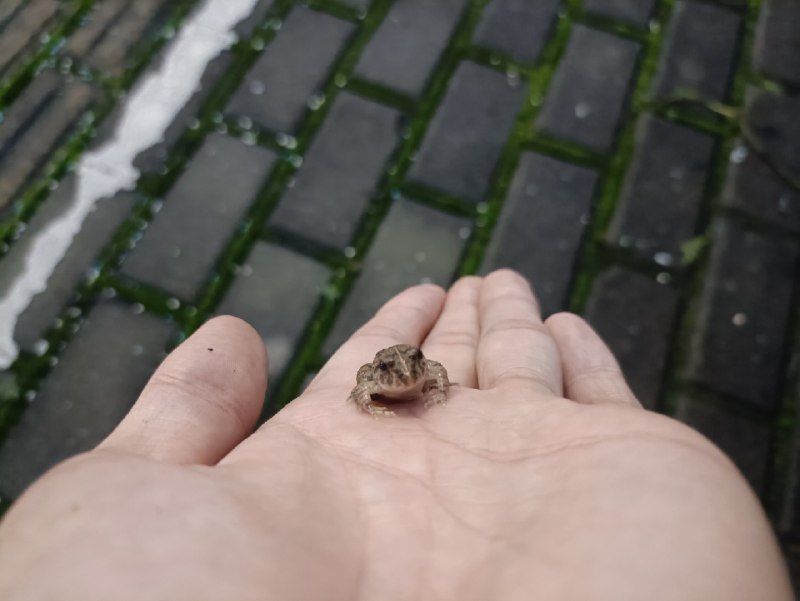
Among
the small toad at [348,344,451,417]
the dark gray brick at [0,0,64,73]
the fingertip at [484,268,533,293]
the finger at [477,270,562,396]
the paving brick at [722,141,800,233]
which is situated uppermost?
the paving brick at [722,141,800,233]

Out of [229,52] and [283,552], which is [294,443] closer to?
[283,552]

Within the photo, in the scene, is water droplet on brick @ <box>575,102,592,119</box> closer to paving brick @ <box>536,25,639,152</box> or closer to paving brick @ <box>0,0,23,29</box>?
paving brick @ <box>536,25,639,152</box>

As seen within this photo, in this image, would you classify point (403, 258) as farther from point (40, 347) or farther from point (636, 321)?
point (40, 347)

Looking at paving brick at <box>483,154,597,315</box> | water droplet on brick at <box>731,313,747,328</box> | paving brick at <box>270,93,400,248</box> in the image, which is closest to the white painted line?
paving brick at <box>270,93,400,248</box>

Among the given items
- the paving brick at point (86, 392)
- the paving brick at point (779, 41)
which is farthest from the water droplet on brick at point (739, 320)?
the paving brick at point (86, 392)

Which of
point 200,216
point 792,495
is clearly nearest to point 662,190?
point 792,495
